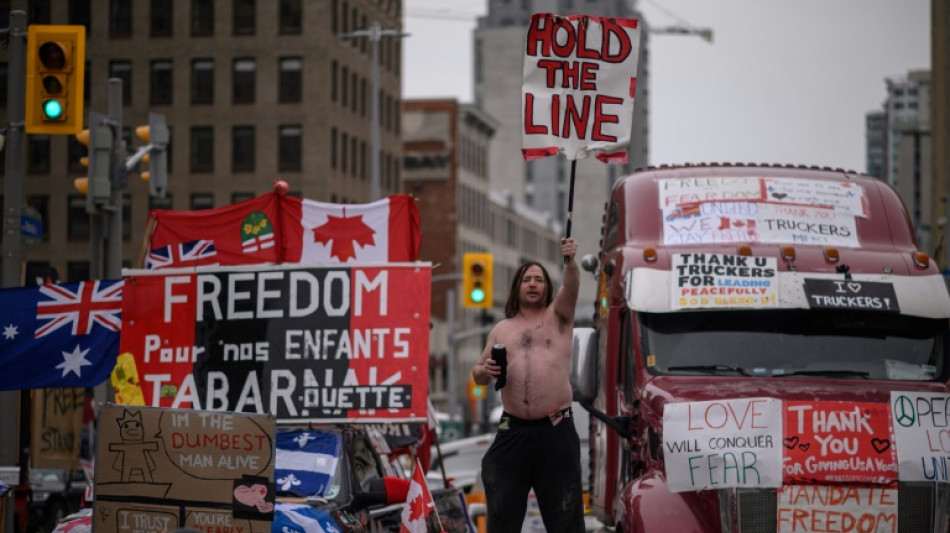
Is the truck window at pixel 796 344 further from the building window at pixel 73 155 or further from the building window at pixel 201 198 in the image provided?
the building window at pixel 201 198

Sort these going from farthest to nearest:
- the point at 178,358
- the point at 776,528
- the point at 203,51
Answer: the point at 203,51 → the point at 178,358 → the point at 776,528

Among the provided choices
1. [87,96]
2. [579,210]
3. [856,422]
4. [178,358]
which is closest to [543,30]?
[856,422]

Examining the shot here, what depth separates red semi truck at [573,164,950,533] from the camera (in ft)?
34.0

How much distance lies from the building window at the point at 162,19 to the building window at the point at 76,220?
290 inches

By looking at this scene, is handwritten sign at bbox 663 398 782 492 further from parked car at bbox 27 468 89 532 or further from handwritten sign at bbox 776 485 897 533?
parked car at bbox 27 468 89 532

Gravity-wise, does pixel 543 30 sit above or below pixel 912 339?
above

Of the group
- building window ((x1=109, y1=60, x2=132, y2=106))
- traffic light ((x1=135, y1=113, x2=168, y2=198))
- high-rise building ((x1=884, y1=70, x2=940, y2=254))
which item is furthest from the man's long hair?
high-rise building ((x1=884, y1=70, x2=940, y2=254))

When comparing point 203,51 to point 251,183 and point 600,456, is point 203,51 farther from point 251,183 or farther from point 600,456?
point 600,456

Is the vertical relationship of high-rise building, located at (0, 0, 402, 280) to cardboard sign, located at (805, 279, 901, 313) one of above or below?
above

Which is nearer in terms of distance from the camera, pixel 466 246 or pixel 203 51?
pixel 203 51

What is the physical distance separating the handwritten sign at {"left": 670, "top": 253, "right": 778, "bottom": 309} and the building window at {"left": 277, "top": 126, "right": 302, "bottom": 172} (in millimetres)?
63906

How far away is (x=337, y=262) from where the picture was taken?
1417cm

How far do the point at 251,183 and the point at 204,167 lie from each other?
2120mm

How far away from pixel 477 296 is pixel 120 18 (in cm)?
3454
